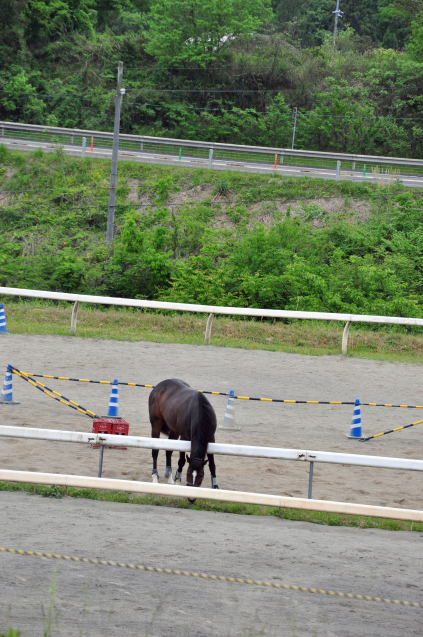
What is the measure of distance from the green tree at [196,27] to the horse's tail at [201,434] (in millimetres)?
38949

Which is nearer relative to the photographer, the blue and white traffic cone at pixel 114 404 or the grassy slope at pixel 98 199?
the blue and white traffic cone at pixel 114 404

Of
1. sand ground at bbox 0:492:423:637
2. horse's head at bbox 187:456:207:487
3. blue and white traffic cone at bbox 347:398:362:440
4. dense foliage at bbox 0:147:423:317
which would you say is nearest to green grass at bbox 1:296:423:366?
dense foliage at bbox 0:147:423:317

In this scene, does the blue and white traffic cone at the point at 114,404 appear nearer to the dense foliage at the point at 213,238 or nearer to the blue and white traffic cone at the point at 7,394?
the blue and white traffic cone at the point at 7,394

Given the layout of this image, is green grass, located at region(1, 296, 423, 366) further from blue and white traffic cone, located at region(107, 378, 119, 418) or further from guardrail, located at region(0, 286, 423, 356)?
blue and white traffic cone, located at region(107, 378, 119, 418)

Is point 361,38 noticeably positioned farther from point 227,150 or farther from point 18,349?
point 18,349

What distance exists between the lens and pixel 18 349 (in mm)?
15172

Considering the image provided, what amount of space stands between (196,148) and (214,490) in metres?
29.4

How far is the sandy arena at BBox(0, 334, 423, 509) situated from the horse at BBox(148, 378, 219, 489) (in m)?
0.51

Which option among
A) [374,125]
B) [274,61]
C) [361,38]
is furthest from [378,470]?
[361,38]

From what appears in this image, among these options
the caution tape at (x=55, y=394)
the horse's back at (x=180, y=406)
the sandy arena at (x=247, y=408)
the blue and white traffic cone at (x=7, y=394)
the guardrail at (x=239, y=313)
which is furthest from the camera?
the guardrail at (x=239, y=313)

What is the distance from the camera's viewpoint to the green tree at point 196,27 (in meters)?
43.0

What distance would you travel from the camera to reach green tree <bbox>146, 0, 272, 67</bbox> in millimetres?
43031

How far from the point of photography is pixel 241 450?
25.4 ft

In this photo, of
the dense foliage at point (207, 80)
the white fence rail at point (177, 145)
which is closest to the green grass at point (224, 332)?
the white fence rail at point (177, 145)
